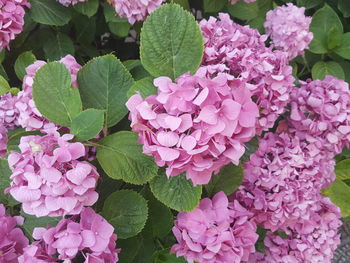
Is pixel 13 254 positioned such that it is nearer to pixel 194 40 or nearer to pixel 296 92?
pixel 194 40

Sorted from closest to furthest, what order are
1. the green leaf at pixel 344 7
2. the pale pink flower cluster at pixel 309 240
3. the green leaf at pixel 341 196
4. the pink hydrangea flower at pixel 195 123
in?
the pink hydrangea flower at pixel 195 123
the pale pink flower cluster at pixel 309 240
the green leaf at pixel 341 196
the green leaf at pixel 344 7

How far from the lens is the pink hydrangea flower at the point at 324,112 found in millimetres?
831

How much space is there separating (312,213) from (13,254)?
507 mm

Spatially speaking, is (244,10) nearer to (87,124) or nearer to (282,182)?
(282,182)

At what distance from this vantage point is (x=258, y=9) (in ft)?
4.01

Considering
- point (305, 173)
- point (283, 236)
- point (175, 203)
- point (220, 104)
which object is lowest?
point (283, 236)

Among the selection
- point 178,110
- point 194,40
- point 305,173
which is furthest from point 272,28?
point 178,110

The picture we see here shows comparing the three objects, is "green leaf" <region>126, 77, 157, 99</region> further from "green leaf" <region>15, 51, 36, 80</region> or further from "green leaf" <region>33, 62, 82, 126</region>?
"green leaf" <region>15, 51, 36, 80</region>

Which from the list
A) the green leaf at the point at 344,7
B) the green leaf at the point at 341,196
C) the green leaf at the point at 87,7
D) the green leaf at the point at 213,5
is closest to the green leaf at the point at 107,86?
the green leaf at the point at 87,7

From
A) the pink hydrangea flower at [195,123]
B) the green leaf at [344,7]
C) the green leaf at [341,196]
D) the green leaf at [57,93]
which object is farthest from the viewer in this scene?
the green leaf at [344,7]

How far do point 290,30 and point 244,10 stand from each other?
0.20m

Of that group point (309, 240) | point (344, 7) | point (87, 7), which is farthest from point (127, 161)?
point (344, 7)

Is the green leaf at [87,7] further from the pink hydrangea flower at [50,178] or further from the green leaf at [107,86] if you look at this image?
the pink hydrangea flower at [50,178]

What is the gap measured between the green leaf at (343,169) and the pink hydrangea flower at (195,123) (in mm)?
708
